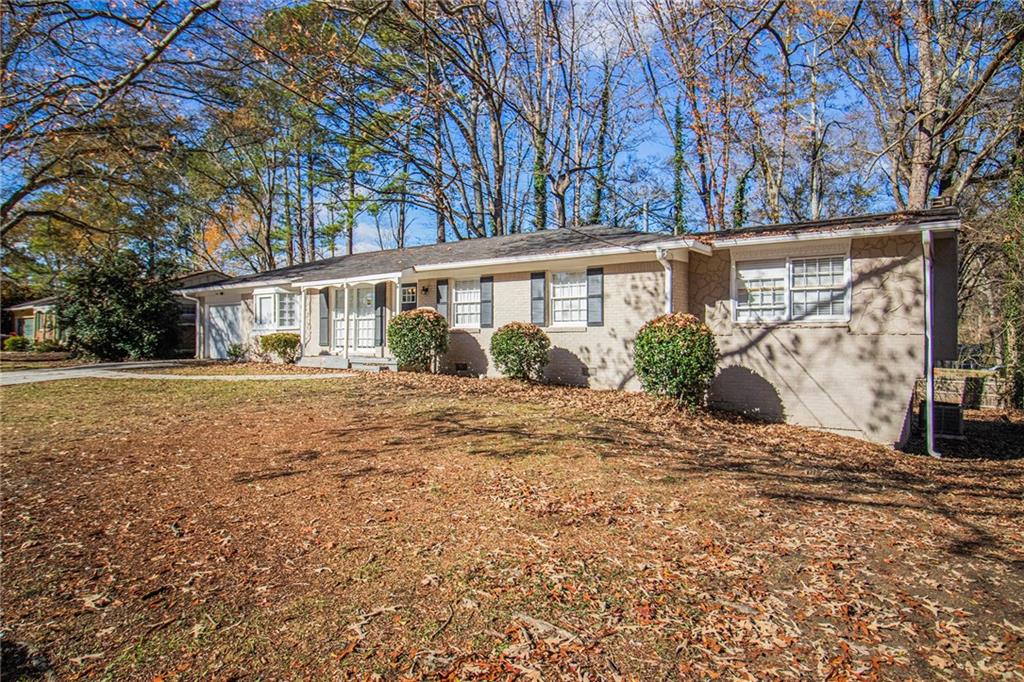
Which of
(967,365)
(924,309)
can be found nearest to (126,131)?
(924,309)

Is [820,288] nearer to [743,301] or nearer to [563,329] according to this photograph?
[743,301]

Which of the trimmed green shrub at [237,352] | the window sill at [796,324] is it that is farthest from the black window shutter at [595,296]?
the trimmed green shrub at [237,352]

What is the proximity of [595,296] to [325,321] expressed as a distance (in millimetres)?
9224

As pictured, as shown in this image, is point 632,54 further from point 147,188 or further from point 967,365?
point 147,188

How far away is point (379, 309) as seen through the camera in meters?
16.0

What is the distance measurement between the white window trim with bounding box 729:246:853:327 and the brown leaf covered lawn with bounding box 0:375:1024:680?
11.0ft

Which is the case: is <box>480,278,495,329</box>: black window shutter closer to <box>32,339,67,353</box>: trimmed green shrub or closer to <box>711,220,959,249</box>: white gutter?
<box>711,220,959,249</box>: white gutter

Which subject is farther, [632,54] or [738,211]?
[738,211]

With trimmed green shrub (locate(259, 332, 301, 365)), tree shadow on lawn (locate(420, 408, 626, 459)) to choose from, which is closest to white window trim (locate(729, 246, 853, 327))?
tree shadow on lawn (locate(420, 408, 626, 459))

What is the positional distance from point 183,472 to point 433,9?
7.13 metres

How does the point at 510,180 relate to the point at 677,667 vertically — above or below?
above

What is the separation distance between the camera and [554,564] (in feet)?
13.0

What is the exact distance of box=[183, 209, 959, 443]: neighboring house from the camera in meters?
9.55

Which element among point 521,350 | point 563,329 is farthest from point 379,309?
point 563,329
